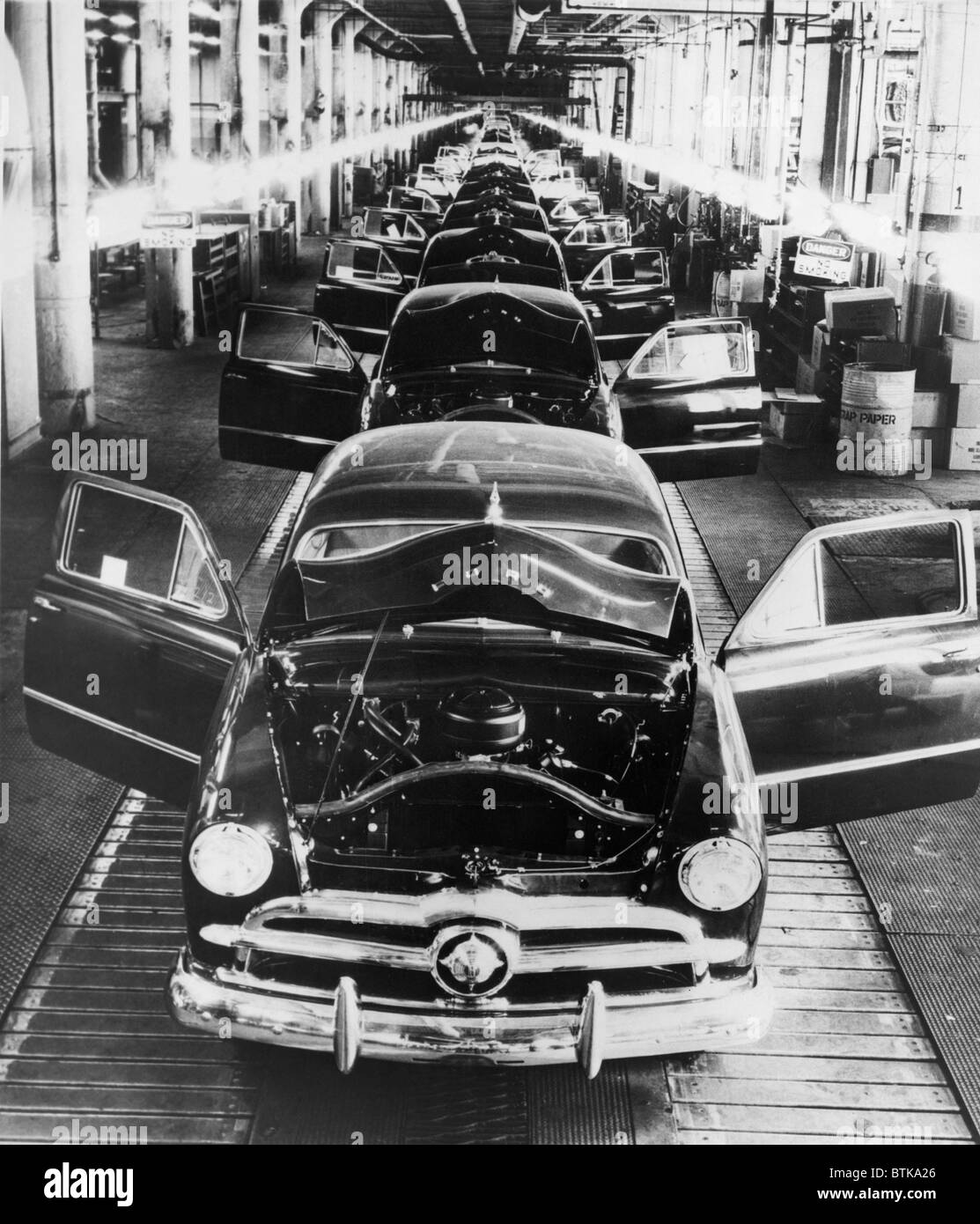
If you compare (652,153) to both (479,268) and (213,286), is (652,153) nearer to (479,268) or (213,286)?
(213,286)

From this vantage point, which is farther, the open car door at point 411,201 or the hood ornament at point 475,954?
the open car door at point 411,201

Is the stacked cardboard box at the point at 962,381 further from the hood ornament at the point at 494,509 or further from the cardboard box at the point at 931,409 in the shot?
the hood ornament at the point at 494,509

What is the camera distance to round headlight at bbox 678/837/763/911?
137 inches

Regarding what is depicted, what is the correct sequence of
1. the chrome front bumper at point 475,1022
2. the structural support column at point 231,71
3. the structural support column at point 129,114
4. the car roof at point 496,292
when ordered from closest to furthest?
the chrome front bumper at point 475,1022
the car roof at point 496,292
the structural support column at point 231,71
the structural support column at point 129,114

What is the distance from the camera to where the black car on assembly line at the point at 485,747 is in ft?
11.0

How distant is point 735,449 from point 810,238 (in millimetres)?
3825

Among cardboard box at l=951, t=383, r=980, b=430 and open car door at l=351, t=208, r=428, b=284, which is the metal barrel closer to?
cardboard box at l=951, t=383, r=980, b=430

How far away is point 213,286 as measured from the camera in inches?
632

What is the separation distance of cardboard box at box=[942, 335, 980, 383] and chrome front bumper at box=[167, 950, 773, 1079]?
7818mm

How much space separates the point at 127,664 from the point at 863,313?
8371 millimetres

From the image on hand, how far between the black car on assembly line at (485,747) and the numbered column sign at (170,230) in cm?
716

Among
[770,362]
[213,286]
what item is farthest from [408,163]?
[770,362]
